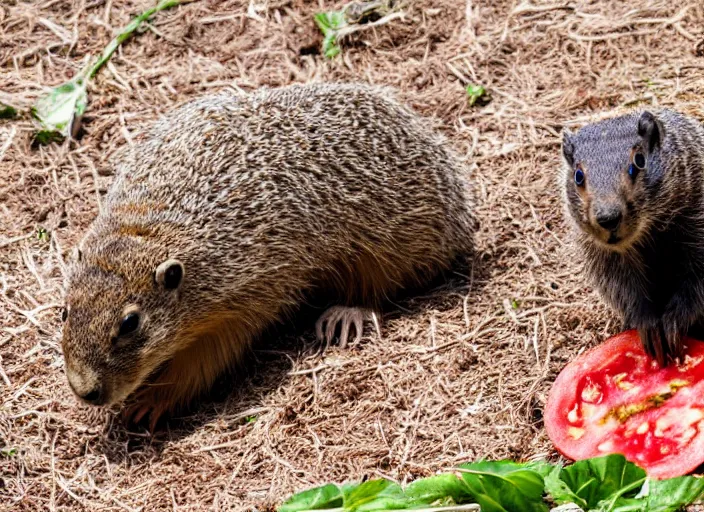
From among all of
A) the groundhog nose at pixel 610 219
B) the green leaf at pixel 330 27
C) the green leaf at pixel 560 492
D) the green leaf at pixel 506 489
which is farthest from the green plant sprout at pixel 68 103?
the green leaf at pixel 560 492

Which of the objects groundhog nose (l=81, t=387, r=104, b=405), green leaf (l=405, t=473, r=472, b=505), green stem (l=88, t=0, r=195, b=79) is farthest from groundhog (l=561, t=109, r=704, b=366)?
green stem (l=88, t=0, r=195, b=79)

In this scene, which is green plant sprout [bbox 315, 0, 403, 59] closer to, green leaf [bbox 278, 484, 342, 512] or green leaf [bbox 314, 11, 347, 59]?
green leaf [bbox 314, 11, 347, 59]

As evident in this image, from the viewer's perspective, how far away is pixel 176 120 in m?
8.49

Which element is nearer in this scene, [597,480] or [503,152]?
[597,480]

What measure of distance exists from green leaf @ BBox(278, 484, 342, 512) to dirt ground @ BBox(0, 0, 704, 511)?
735 mm

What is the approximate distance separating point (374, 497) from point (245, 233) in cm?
268

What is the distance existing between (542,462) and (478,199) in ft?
10.3

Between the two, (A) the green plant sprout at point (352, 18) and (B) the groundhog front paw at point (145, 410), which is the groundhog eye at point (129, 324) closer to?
(B) the groundhog front paw at point (145, 410)

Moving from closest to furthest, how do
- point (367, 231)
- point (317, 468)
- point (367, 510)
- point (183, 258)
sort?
point (367, 510) < point (317, 468) < point (183, 258) < point (367, 231)

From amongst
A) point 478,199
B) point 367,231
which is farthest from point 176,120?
point 478,199

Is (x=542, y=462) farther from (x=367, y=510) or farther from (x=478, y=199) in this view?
(x=478, y=199)

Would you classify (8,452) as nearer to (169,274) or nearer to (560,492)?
(169,274)

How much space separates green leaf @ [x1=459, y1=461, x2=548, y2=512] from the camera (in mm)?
5492

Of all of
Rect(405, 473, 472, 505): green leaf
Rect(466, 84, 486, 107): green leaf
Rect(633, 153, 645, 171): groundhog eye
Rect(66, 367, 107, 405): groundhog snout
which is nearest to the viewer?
Rect(405, 473, 472, 505): green leaf
